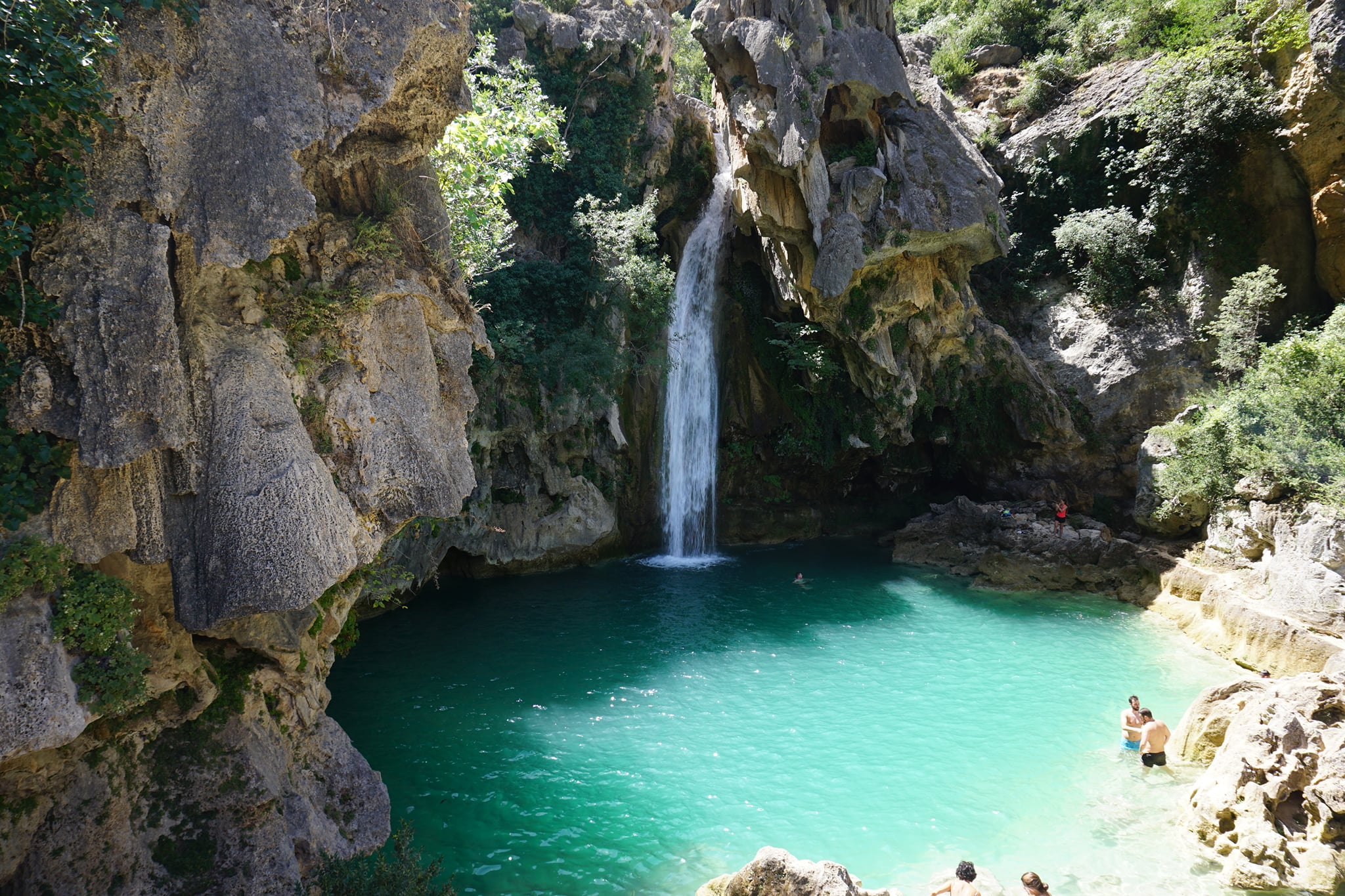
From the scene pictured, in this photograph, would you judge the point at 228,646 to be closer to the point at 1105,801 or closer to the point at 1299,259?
the point at 1105,801

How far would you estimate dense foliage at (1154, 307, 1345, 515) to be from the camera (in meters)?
14.3

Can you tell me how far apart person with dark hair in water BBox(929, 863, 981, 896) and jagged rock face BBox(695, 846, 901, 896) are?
119 cm

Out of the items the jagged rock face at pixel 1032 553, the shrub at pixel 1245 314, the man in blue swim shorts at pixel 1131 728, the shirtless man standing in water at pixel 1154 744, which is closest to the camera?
the shirtless man standing in water at pixel 1154 744

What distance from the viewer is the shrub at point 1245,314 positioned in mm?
19172

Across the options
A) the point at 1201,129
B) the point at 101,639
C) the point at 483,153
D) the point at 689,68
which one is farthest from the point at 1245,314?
the point at 689,68

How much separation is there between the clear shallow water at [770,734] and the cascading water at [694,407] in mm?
5106

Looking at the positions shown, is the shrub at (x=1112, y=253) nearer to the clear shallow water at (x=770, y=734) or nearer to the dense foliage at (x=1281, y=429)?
the dense foliage at (x=1281, y=429)

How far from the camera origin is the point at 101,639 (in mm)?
6145

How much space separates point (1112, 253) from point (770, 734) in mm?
19720

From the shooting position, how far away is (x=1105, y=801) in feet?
33.1

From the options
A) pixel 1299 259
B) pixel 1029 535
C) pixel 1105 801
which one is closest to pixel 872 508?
pixel 1029 535

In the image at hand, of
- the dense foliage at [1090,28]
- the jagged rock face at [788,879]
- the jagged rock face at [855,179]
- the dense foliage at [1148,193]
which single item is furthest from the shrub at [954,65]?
the jagged rock face at [788,879]

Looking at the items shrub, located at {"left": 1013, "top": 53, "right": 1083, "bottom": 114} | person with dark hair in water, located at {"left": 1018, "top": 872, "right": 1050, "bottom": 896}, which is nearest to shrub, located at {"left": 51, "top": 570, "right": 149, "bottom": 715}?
person with dark hair in water, located at {"left": 1018, "top": 872, "right": 1050, "bottom": 896}

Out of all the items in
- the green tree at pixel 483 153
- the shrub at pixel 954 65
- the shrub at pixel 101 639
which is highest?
the shrub at pixel 954 65
